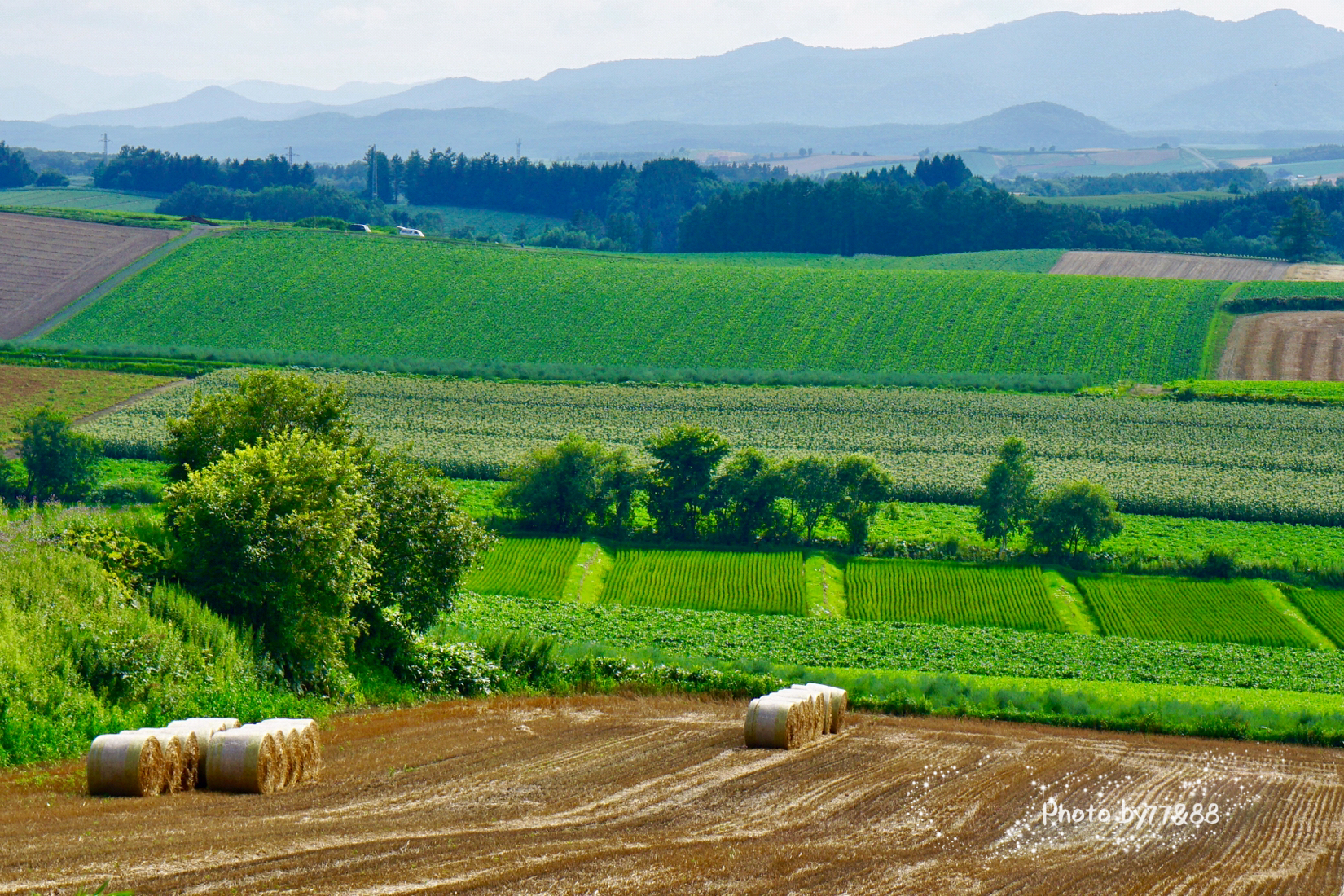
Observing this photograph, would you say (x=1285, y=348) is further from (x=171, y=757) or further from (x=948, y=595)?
(x=171, y=757)

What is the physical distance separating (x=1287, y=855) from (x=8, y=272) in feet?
431

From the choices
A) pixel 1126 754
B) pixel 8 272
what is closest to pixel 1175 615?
pixel 1126 754

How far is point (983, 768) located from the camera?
27.2 metres

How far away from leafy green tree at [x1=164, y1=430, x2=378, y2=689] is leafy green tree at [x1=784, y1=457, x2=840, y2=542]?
37.0 metres

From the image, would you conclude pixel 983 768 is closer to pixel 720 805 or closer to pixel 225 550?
pixel 720 805

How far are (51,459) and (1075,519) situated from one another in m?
54.4

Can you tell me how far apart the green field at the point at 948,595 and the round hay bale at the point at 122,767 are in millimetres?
37888

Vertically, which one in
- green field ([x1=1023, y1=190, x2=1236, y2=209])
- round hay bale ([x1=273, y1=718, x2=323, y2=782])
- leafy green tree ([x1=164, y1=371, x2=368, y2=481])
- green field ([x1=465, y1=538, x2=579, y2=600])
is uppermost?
green field ([x1=1023, y1=190, x2=1236, y2=209])

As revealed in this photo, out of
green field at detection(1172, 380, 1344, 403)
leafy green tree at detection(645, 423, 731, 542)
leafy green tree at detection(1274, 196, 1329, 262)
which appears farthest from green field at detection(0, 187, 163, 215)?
leafy green tree at detection(1274, 196, 1329, 262)

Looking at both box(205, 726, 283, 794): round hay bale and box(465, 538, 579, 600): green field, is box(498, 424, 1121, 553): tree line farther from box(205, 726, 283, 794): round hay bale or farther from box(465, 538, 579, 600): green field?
box(205, 726, 283, 794): round hay bale

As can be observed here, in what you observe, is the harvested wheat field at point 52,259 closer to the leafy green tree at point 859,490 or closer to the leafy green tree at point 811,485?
the leafy green tree at point 811,485

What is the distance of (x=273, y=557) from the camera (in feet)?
100

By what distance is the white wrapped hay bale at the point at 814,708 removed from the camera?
28.6 metres

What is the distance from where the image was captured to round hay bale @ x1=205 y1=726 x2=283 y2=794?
22.1 metres
